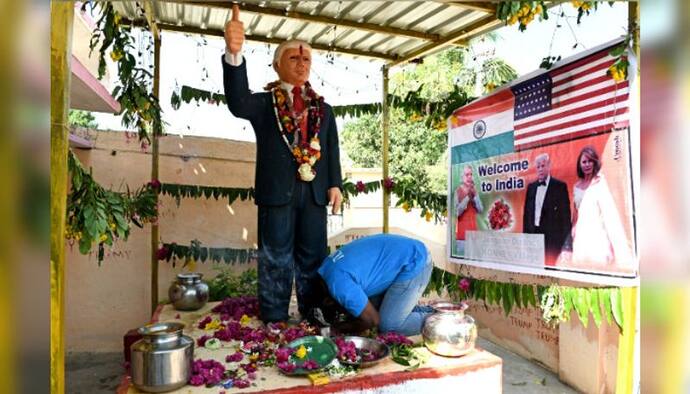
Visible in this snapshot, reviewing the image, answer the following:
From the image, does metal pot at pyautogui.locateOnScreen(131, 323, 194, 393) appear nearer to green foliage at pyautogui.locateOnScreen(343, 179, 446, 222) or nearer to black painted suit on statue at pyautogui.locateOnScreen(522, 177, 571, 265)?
black painted suit on statue at pyautogui.locateOnScreen(522, 177, 571, 265)

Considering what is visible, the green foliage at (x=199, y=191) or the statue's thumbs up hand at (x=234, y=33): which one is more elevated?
the statue's thumbs up hand at (x=234, y=33)

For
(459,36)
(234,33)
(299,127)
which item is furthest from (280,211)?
(459,36)

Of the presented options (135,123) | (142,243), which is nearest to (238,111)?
(135,123)

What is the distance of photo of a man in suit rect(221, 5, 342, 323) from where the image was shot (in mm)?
3203

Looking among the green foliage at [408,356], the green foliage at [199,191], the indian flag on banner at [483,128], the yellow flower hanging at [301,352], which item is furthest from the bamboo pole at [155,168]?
the indian flag on banner at [483,128]

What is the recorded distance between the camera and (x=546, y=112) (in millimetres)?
3227

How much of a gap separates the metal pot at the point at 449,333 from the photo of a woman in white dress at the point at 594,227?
0.83m

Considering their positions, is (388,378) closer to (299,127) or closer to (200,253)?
(299,127)

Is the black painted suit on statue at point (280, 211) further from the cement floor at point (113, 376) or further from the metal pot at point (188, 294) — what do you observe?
the cement floor at point (113, 376)

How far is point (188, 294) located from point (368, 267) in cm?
170

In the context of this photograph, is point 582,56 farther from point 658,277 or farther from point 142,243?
point 142,243

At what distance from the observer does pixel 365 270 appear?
2926 millimetres

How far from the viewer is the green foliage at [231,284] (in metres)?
4.59

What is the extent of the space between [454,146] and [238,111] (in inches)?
86.6
